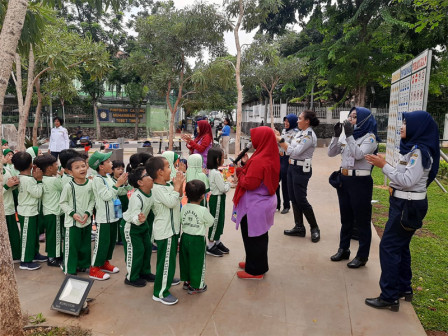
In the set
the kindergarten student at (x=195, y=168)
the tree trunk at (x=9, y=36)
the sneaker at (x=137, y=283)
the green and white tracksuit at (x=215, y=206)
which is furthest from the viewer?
the green and white tracksuit at (x=215, y=206)

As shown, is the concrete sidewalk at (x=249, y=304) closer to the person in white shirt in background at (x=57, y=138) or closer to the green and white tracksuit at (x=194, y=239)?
the green and white tracksuit at (x=194, y=239)

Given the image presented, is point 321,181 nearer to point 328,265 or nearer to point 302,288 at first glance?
point 328,265

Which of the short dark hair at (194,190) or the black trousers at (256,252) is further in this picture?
the black trousers at (256,252)

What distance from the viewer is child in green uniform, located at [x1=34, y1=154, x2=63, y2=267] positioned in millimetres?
3996

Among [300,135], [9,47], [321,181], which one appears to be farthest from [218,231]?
[321,181]

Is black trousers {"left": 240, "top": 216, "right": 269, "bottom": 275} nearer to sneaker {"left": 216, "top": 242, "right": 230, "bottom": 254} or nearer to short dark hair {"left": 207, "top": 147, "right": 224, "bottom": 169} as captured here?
sneaker {"left": 216, "top": 242, "right": 230, "bottom": 254}

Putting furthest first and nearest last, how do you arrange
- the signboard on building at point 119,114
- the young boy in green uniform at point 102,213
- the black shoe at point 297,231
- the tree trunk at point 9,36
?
the signboard on building at point 119,114 < the black shoe at point 297,231 < the young boy in green uniform at point 102,213 < the tree trunk at point 9,36

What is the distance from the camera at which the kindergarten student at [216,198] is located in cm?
437

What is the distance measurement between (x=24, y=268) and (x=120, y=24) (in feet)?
81.6

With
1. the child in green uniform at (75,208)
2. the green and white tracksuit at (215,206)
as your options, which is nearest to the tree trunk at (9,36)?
Answer: the child in green uniform at (75,208)

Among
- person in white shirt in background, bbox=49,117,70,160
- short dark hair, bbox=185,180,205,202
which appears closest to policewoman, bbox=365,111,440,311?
short dark hair, bbox=185,180,205,202

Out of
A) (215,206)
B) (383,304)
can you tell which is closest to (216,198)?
(215,206)

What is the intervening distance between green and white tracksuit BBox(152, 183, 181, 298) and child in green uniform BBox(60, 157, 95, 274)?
2.92 feet

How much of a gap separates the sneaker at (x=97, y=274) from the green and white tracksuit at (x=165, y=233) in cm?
78
